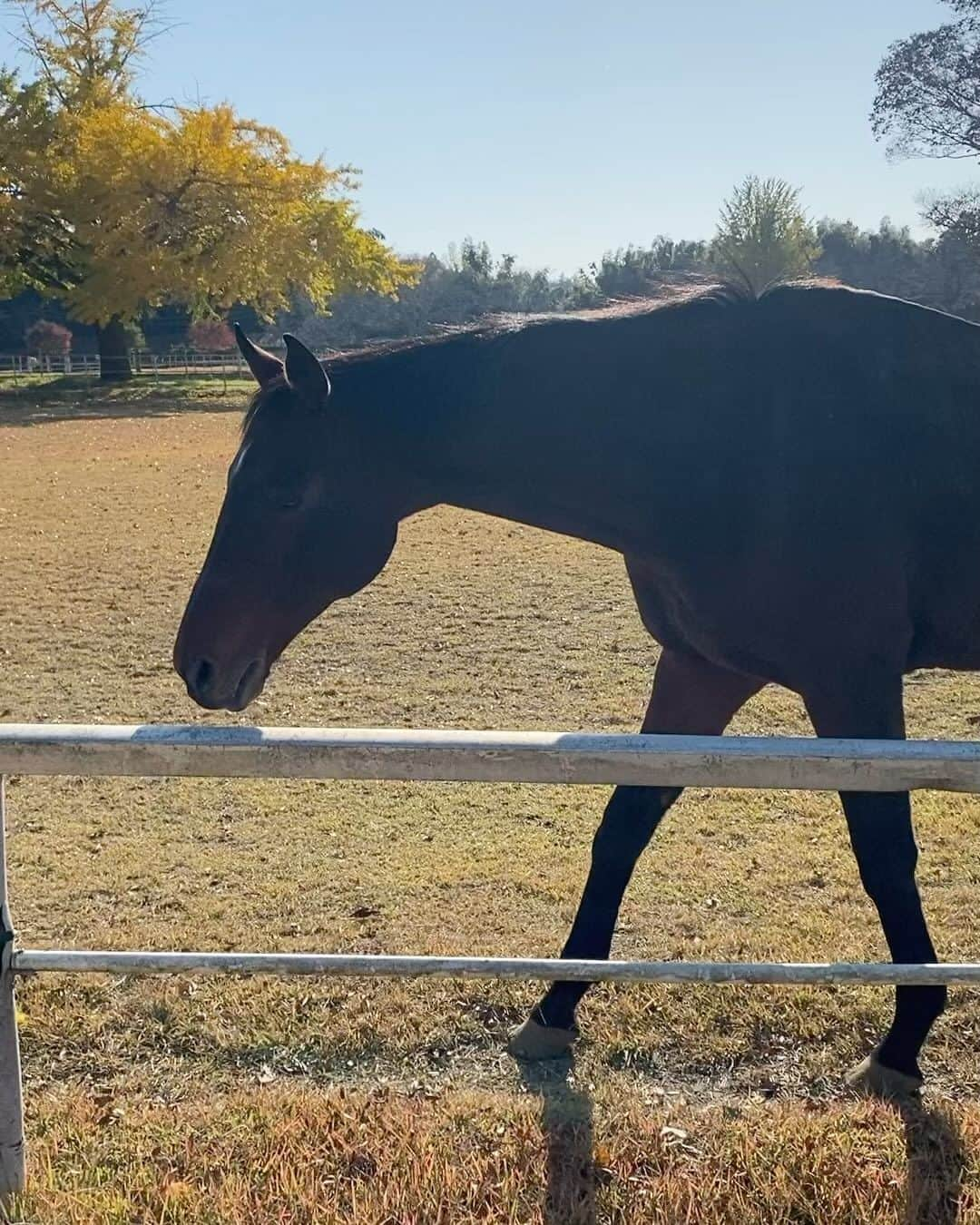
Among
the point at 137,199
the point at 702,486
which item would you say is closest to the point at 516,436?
the point at 702,486

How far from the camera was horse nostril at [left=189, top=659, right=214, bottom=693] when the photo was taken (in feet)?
9.29

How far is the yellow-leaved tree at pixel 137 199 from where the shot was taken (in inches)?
1328

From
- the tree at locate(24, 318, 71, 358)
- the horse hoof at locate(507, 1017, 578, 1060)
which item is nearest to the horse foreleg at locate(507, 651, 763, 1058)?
the horse hoof at locate(507, 1017, 578, 1060)

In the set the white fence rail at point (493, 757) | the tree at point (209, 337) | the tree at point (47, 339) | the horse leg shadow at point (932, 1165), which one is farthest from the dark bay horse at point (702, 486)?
the tree at point (47, 339)

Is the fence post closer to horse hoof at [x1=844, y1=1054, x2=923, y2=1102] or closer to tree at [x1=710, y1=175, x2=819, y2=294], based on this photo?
horse hoof at [x1=844, y1=1054, x2=923, y2=1102]

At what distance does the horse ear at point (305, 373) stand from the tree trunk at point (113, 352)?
37.0m

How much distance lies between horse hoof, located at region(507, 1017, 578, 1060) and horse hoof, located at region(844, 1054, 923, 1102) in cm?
79

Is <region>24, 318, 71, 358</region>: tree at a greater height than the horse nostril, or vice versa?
<region>24, 318, 71, 358</region>: tree

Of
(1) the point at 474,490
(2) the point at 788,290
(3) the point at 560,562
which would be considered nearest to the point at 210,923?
(1) the point at 474,490

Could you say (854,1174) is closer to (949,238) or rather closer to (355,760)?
(355,760)

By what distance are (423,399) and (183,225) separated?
3557 centimetres

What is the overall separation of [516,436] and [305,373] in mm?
625

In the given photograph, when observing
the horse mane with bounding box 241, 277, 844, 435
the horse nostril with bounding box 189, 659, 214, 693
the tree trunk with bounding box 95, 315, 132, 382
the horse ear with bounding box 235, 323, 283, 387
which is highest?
the tree trunk with bounding box 95, 315, 132, 382

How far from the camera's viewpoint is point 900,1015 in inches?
113
